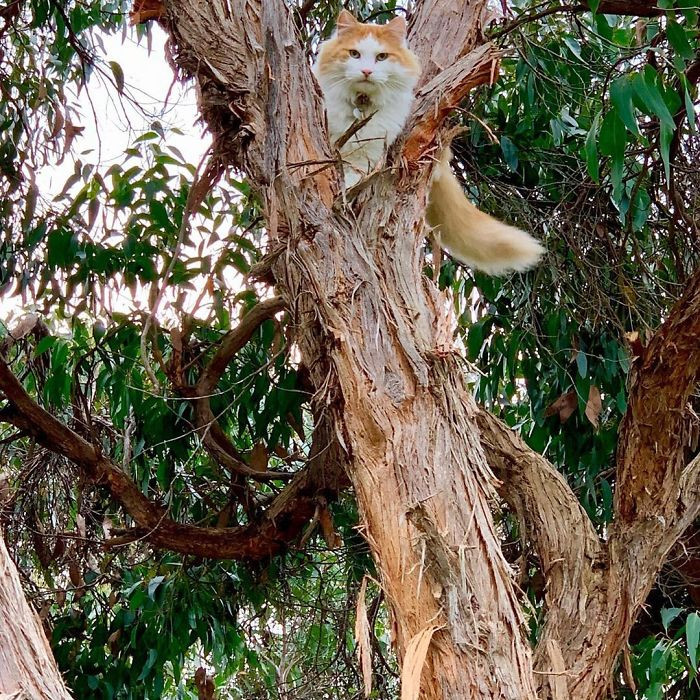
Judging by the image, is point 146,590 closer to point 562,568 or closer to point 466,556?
point 562,568

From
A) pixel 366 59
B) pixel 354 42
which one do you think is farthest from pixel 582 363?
pixel 354 42

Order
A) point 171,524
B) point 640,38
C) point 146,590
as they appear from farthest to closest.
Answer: point 146,590 < point 171,524 < point 640,38

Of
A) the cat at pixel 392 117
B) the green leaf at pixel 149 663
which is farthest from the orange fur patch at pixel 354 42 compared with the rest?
the green leaf at pixel 149 663

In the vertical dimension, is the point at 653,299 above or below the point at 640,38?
below

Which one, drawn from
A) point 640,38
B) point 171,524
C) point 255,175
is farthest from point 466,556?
point 640,38

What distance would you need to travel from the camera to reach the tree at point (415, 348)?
4.99 feet

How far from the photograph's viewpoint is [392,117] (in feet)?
8.62

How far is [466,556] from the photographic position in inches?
55.5

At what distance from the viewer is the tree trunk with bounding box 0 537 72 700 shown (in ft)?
3.47

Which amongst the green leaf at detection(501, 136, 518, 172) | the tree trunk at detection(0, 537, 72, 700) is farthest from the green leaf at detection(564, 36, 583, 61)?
the tree trunk at detection(0, 537, 72, 700)

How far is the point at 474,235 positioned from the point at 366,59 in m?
0.69

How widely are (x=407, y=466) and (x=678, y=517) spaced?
0.83 meters

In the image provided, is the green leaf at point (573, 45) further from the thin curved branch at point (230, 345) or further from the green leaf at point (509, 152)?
the thin curved branch at point (230, 345)

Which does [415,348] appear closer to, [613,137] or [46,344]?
[613,137]
